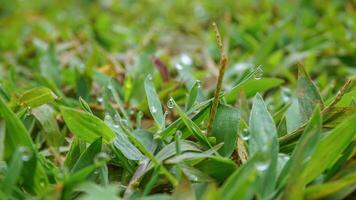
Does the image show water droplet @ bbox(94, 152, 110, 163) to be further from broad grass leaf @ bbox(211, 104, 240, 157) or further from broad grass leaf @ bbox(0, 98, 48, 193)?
broad grass leaf @ bbox(211, 104, 240, 157)

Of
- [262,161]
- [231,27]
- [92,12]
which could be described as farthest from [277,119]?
[92,12]

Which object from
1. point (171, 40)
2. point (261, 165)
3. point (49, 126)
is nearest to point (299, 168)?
point (261, 165)

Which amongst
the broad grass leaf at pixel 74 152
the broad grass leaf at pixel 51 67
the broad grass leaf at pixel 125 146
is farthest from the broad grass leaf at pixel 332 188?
the broad grass leaf at pixel 51 67

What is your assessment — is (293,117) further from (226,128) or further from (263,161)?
(263,161)

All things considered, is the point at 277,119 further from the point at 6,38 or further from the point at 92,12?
the point at 92,12

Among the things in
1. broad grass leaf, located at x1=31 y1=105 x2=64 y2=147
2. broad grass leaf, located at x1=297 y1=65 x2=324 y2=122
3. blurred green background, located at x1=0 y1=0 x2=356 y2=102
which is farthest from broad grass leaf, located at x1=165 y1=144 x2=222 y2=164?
blurred green background, located at x1=0 y1=0 x2=356 y2=102

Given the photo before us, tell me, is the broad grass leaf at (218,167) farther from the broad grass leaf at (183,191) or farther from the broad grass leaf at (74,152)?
the broad grass leaf at (74,152)

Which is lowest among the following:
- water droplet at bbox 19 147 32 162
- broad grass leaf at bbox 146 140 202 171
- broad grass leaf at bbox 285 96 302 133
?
broad grass leaf at bbox 285 96 302 133
